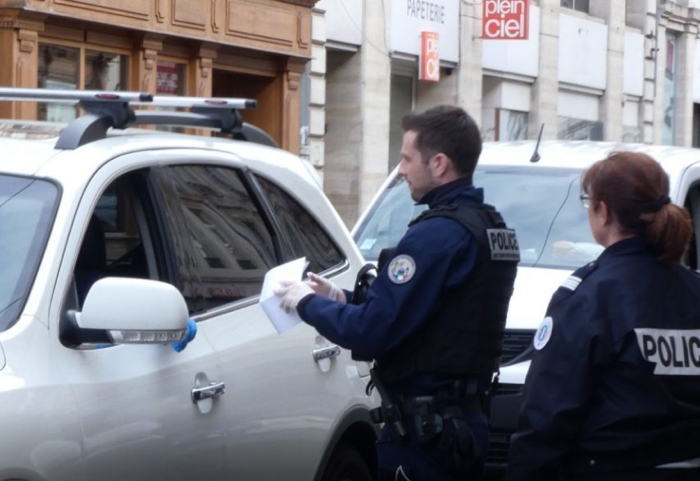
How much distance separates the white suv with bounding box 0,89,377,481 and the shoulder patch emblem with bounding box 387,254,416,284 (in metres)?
0.63

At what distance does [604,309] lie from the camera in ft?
12.5

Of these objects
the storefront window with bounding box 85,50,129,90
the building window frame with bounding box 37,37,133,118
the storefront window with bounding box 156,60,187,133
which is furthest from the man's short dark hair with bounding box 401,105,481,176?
the storefront window with bounding box 156,60,187,133

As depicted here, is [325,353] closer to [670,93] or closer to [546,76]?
[546,76]

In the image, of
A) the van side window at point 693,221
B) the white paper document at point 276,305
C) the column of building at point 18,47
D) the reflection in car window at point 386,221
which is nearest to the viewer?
the white paper document at point 276,305

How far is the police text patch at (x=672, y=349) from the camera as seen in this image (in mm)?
3791

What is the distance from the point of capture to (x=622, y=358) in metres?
3.79

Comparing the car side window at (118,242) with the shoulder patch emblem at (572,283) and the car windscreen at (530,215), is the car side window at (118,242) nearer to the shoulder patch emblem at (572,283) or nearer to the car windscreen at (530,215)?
the shoulder patch emblem at (572,283)

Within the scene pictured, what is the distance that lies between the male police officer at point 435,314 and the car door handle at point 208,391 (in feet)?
1.22

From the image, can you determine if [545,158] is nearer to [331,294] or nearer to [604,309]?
[331,294]

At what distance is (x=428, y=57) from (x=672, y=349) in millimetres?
20752

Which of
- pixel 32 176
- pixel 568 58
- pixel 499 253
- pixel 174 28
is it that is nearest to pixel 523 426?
pixel 499 253

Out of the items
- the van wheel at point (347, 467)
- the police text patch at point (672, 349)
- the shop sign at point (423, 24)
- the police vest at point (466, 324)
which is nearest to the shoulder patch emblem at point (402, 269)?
the police vest at point (466, 324)

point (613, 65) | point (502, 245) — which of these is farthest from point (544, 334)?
point (613, 65)

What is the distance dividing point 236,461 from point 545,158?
517 centimetres
